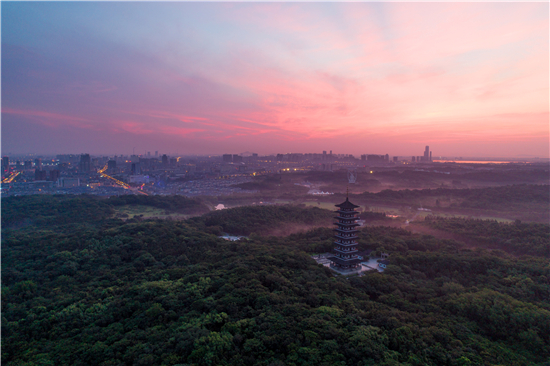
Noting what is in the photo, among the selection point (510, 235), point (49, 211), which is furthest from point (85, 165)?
point (510, 235)

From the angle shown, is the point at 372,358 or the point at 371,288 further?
the point at 371,288

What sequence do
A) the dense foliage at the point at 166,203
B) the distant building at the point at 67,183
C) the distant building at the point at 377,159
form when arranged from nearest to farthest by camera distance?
the dense foliage at the point at 166,203 < the distant building at the point at 67,183 < the distant building at the point at 377,159

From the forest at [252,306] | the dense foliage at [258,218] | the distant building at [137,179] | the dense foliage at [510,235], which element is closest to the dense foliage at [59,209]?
the forest at [252,306]

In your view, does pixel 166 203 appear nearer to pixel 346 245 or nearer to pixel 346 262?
pixel 346 245

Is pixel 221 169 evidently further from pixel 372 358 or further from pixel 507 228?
pixel 372 358

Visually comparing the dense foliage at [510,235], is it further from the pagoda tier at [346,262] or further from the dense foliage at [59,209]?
the dense foliage at [59,209]

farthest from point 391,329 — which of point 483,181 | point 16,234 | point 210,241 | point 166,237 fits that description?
point 483,181
